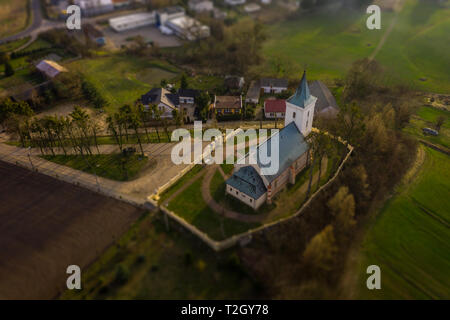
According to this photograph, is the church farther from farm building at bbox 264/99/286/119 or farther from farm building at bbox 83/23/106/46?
farm building at bbox 83/23/106/46

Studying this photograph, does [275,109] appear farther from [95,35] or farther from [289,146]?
[95,35]

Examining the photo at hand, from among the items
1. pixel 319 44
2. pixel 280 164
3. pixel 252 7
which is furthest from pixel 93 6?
pixel 280 164

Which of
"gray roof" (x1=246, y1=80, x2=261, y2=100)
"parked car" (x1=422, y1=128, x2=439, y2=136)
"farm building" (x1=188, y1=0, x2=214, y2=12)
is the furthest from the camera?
"farm building" (x1=188, y1=0, x2=214, y2=12)

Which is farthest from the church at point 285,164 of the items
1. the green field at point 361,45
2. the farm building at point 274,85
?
the green field at point 361,45

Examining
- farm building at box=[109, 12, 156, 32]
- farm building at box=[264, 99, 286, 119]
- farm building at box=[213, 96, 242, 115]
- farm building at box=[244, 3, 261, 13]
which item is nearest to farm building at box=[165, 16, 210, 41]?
farm building at box=[109, 12, 156, 32]

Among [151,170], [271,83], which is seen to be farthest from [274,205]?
[271,83]
